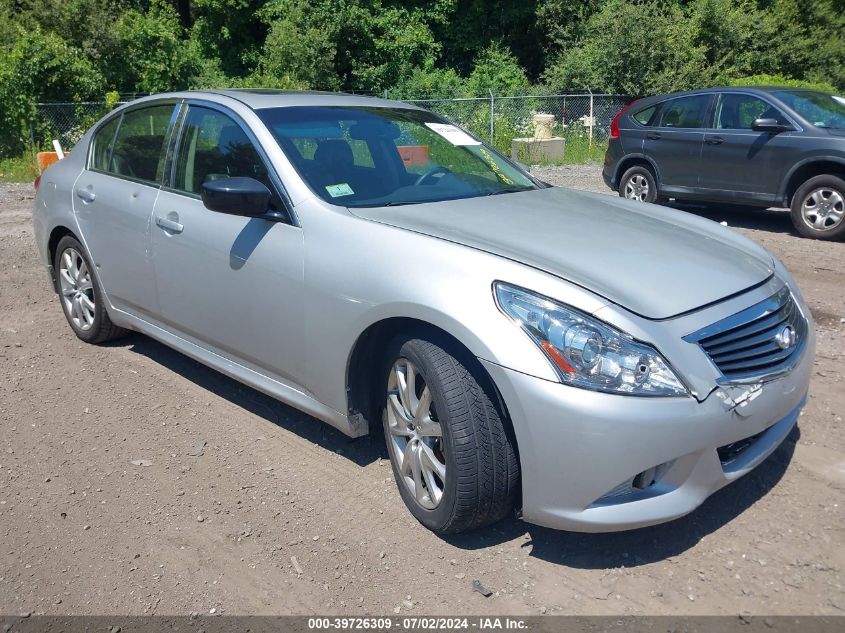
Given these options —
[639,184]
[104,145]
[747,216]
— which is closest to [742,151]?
[747,216]

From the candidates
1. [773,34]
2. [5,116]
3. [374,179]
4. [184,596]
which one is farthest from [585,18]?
[184,596]

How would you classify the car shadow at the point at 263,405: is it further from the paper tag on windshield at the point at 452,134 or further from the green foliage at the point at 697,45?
the green foliage at the point at 697,45

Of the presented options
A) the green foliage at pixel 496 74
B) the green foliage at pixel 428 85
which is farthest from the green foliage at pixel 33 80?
the green foliage at pixel 496 74

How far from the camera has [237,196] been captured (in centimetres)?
363

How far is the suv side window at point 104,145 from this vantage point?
531cm

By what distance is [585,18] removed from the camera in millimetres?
27531

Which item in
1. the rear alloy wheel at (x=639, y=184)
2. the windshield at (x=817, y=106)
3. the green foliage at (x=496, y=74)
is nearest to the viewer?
the windshield at (x=817, y=106)

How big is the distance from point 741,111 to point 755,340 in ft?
24.3

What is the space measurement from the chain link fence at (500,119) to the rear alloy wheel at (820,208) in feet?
31.3

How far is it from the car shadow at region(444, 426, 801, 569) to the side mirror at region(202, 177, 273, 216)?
5.63 feet

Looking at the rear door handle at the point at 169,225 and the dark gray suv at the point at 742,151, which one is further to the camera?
the dark gray suv at the point at 742,151

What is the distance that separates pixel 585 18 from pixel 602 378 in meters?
27.3

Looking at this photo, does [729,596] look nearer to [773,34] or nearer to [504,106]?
[504,106]

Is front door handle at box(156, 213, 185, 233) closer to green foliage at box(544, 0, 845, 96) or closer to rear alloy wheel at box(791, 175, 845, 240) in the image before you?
rear alloy wheel at box(791, 175, 845, 240)
